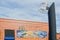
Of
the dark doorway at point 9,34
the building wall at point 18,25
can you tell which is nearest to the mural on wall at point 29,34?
the building wall at point 18,25

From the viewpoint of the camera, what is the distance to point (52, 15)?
7672 millimetres

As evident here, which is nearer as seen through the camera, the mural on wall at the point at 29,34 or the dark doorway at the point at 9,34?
the dark doorway at the point at 9,34

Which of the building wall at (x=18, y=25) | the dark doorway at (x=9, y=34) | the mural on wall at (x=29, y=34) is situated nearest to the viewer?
the building wall at (x=18, y=25)

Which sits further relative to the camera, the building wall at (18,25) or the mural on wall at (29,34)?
the mural on wall at (29,34)

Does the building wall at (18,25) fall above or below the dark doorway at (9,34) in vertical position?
above

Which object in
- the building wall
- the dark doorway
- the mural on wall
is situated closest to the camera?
the building wall

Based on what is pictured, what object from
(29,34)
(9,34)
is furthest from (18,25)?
(29,34)

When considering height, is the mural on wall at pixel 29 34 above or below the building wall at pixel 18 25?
below

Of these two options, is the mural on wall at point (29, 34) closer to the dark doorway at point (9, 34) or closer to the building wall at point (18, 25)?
the building wall at point (18, 25)

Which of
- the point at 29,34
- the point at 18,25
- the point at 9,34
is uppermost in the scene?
the point at 18,25

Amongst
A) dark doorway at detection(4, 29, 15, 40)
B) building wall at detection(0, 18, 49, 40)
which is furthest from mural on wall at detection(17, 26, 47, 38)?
dark doorway at detection(4, 29, 15, 40)

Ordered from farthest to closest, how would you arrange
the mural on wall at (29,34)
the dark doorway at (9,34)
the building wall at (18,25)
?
the mural on wall at (29,34) < the dark doorway at (9,34) < the building wall at (18,25)

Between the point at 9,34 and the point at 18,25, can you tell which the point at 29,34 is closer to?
the point at 18,25

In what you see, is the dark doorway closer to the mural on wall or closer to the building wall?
the building wall
